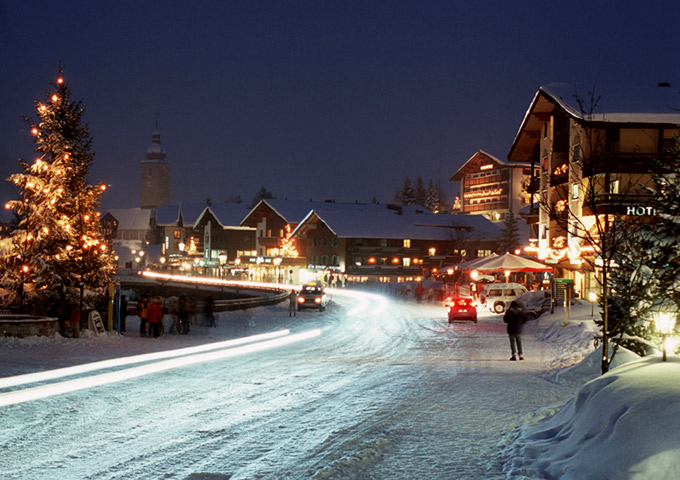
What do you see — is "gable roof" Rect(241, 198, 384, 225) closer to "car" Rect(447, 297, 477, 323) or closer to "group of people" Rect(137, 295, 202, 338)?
"car" Rect(447, 297, 477, 323)

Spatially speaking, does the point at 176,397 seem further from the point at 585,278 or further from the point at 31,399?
the point at 585,278

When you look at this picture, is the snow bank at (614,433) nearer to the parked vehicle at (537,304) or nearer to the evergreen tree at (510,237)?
the parked vehicle at (537,304)

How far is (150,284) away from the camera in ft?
276

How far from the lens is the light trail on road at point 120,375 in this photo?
12887 mm

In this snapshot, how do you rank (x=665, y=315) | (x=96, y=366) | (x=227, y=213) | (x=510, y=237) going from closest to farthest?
(x=665, y=315), (x=96, y=366), (x=510, y=237), (x=227, y=213)

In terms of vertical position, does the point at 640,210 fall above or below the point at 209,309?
above

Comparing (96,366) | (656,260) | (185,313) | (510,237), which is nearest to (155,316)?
(185,313)

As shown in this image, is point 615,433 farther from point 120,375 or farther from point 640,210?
point 640,210

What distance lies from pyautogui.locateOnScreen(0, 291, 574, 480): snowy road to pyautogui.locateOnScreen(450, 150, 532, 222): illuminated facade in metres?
86.4

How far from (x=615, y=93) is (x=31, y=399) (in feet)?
145

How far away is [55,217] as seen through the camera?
24984 millimetres

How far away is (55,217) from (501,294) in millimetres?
26323

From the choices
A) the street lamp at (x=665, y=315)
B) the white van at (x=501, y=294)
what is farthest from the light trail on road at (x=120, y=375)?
the white van at (x=501, y=294)

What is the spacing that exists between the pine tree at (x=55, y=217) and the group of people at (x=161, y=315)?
2453 millimetres
